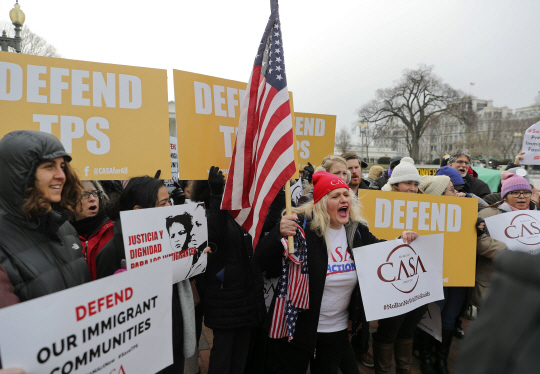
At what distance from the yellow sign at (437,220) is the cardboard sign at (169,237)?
62.9 inches

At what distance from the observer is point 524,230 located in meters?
3.61

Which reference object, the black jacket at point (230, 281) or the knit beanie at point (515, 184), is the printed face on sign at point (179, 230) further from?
the knit beanie at point (515, 184)

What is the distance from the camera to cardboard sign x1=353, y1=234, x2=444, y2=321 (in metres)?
2.81

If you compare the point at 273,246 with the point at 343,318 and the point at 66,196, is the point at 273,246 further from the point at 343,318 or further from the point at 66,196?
the point at 66,196

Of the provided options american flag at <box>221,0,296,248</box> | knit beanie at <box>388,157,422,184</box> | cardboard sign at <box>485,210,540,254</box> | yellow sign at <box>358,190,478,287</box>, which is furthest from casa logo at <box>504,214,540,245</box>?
american flag at <box>221,0,296,248</box>

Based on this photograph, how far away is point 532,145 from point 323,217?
5.91 meters

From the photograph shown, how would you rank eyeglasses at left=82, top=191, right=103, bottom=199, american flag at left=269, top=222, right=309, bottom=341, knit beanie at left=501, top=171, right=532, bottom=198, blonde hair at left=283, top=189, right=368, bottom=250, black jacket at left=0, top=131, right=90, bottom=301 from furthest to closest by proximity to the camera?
1. knit beanie at left=501, top=171, right=532, bottom=198
2. eyeglasses at left=82, top=191, right=103, bottom=199
3. blonde hair at left=283, top=189, right=368, bottom=250
4. american flag at left=269, top=222, right=309, bottom=341
5. black jacket at left=0, top=131, right=90, bottom=301

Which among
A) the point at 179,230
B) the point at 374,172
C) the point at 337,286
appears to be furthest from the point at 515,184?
the point at 374,172

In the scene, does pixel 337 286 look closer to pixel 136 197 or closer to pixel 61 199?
pixel 136 197

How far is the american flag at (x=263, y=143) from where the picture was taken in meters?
2.68

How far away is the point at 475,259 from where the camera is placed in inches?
137

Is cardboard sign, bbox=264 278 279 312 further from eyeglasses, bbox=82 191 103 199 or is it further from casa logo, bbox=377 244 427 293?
eyeglasses, bbox=82 191 103 199

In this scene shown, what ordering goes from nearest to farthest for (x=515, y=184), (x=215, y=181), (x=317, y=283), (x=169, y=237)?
1. (x=169, y=237)
2. (x=317, y=283)
3. (x=215, y=181)
4. (x=515, y=184)

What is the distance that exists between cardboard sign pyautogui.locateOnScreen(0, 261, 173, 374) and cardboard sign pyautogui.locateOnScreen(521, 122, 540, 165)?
7093 mm
